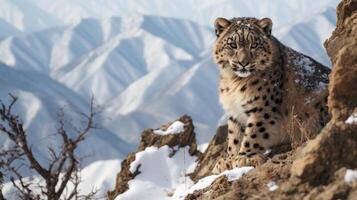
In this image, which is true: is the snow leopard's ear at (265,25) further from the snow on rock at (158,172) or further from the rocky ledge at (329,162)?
the snow on rock at (158,172)

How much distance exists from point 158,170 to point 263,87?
7.68 metres

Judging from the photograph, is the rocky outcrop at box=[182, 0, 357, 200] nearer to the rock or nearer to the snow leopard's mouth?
the snow leopard's mouth

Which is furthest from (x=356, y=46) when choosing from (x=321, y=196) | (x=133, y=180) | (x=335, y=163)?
(x=133, y=180)

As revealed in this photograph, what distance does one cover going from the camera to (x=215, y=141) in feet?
52.4

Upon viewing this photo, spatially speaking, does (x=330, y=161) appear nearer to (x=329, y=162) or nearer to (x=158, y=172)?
(x=329, y=162)

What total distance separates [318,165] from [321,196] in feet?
0.94

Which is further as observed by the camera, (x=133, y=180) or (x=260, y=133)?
(x=133, y=180)

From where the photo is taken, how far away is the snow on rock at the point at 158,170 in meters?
13.8

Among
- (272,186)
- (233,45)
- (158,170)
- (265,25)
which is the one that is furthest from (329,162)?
(158,170)

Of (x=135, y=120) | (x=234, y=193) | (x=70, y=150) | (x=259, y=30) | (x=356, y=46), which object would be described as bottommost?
(x=234, y=193)

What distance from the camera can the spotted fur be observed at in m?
8.52

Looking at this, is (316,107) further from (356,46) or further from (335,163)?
(335,163)

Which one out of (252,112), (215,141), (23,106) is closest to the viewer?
(252,112)

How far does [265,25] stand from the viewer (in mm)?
8742
